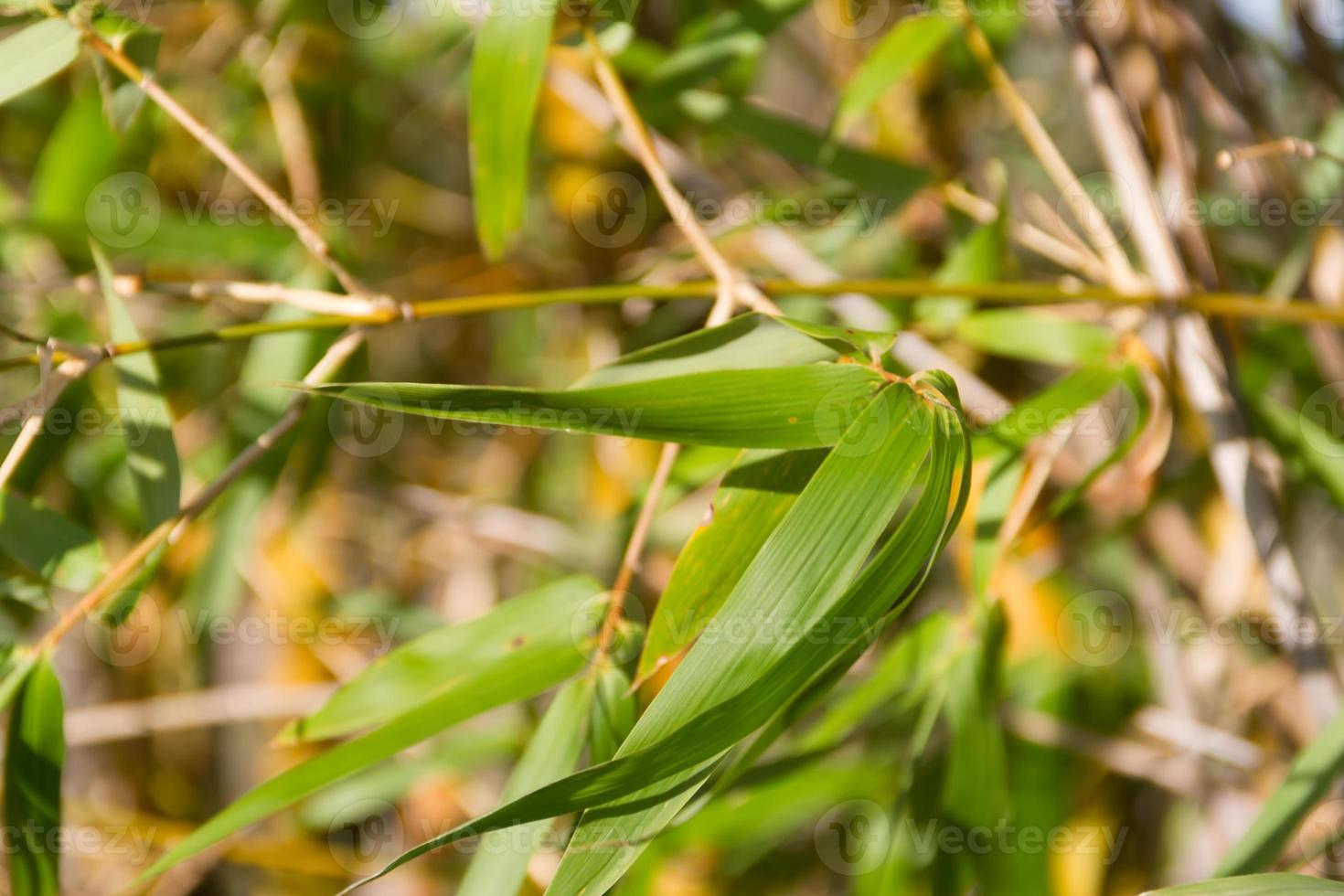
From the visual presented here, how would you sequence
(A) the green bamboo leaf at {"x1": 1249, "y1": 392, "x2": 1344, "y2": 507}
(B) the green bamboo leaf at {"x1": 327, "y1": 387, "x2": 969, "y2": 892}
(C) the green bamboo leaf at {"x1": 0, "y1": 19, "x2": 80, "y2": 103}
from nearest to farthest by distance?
(B) the green bamboo leaf at {"x1": 327, "y1": 387, "x2": 969, "y2": 892} < (C) the green bamboo leaf at {"x1": 0, "y1": 19, "x2": 80, "y2": 103} < (A) the green bamboo leaf at {"x1": 1249, "y1": 392, "x2": 1344, "y2": 507}

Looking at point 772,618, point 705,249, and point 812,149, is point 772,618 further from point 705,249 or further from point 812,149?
point 812,149

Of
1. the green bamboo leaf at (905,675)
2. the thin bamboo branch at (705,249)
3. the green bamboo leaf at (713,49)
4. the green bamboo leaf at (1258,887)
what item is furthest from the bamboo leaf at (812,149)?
the green bamboo leaf at (1258,887)

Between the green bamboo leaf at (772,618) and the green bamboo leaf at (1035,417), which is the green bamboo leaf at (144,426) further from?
the green bamboo leaf at (1035,417)

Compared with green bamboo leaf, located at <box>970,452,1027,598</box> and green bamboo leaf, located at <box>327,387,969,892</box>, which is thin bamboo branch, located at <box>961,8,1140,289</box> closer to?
green bamboo leaf, located at <box>970,452,1027,598</box>

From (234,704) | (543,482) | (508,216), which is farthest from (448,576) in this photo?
(508,216)

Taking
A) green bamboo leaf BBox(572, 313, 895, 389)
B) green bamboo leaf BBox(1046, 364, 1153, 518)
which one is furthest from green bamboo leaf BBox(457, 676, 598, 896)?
green bamboo leaf BBox(1046, 364, 1153, 518)

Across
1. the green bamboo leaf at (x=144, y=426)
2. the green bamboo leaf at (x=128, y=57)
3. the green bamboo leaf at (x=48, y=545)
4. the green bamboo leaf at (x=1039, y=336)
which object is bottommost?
the green bamboo leaf at (x=1039, y=336)
